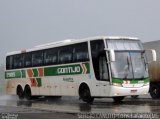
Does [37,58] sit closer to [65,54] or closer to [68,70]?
A: [65,54]

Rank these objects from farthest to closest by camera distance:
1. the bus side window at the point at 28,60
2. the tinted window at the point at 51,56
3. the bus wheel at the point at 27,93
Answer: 1. the bus wheel at the point at 27,93
2. the bus side window at the point at 28,60
3. the tinted window at the point at 51,56

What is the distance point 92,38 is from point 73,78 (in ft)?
9.03

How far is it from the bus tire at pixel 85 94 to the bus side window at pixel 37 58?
4865 millimetres

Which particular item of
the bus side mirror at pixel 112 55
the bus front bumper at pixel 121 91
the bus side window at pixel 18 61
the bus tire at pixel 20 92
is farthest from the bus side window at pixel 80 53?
the bus tire at pixel 20 92

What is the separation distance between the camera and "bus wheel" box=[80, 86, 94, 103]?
23844mm

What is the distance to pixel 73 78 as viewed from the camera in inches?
985

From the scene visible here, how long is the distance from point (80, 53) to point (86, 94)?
83.4 inches

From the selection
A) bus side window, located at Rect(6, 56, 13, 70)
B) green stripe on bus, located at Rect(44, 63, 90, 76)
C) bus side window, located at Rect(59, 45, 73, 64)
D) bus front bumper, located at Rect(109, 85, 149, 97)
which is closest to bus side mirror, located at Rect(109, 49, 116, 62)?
bus front bumper, located at Rect(109, 85, 149, 97)

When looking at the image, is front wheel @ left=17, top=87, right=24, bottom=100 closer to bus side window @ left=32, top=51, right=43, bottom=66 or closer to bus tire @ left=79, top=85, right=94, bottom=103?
bus side window @ left=32, top=51, right=43, bottom=66

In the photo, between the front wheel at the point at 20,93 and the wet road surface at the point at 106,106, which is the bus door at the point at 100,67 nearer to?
the wet road surface at the point at 106,106

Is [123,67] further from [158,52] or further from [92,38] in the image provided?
[158,52]

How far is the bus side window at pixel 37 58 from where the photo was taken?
28.7m

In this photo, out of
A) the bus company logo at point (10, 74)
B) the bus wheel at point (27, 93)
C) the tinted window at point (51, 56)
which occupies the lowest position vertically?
the bus wheel at point (27, 93)

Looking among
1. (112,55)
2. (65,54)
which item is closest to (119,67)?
(112,55)
